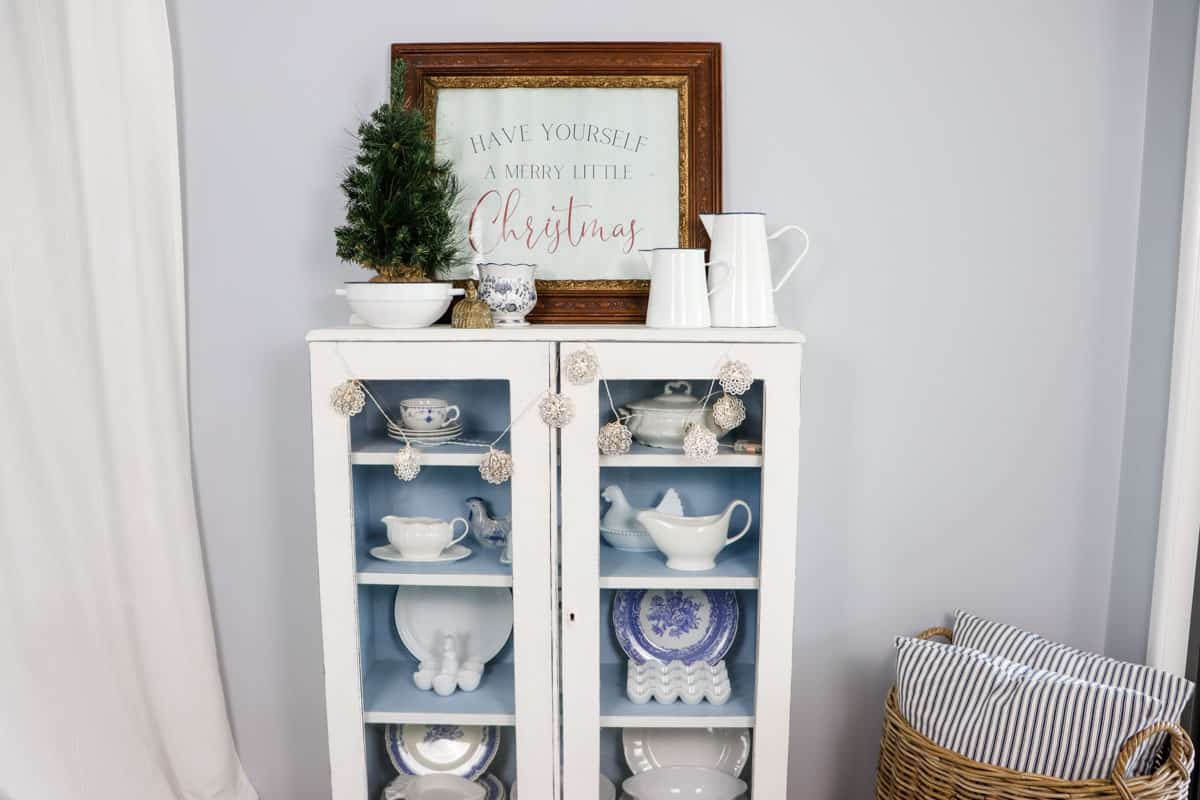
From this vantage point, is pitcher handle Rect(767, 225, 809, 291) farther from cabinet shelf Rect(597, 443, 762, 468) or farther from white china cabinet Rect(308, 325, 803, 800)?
cabinet shelf Rect(597, 443, 762, 468)

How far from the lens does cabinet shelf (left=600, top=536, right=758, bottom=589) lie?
1670 millimetres

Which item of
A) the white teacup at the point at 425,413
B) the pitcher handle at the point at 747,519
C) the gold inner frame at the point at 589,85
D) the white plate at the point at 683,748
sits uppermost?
the gold inner frame at the point at 589,85

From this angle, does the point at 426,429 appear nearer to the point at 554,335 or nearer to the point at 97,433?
the point at 554,335

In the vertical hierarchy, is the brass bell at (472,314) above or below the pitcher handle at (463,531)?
above

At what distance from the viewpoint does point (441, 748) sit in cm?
185

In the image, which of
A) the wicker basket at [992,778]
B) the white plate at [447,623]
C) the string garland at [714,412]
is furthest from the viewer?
the white plate at [447,623]

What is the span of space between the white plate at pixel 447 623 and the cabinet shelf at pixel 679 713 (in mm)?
245

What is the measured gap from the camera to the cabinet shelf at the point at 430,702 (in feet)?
5.64

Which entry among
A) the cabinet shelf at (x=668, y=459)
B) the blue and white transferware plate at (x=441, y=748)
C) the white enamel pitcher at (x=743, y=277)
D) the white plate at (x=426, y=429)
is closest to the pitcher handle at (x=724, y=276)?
the white enamel pitcher at (x=743, y=277)

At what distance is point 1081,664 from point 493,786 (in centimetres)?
114

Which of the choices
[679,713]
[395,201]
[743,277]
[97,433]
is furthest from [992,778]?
[97,433]

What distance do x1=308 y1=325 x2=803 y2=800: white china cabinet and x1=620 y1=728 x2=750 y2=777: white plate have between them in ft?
0.07

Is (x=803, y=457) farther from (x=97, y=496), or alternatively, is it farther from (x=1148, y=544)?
(x=97, y=496)

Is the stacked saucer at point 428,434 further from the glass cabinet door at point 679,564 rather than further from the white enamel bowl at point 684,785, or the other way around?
the white enamel bowl at point 684,785
